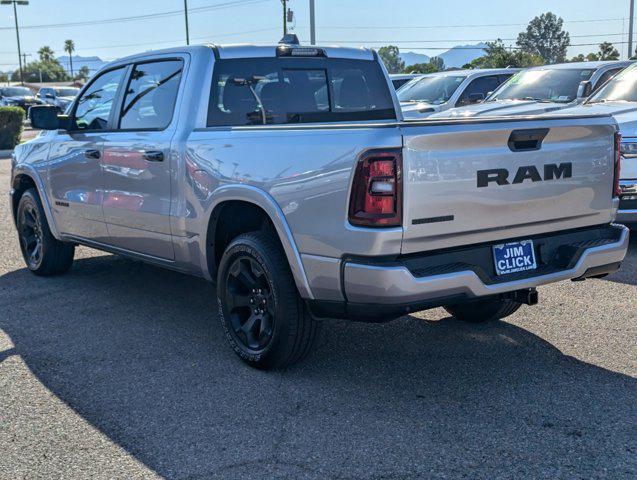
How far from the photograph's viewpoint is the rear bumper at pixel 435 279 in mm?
3926

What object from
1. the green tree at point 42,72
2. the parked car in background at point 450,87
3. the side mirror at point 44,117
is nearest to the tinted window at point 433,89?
the parked car in background at point 450,87

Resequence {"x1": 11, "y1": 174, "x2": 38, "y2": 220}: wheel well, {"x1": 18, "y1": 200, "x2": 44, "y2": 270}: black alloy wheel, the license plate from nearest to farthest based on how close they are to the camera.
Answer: the license plate → {"x1": 18, "y1": 200, "x2": 44, "y2": 270}: black alloy wheel → {"x1": 11, "y1": 174, "x2": 38, "y2": 220}: wheel well

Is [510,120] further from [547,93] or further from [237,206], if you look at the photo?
[547,93]

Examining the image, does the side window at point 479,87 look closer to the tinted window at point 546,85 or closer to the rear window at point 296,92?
the tinted window at point 546,85

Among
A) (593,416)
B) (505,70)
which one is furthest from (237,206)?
(505,70)

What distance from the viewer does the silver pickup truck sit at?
13.0 feet

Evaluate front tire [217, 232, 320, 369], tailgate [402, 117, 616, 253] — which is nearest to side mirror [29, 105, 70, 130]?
front tire [217, 232, 320, 369]

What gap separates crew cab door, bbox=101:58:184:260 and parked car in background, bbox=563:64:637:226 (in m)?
3.98

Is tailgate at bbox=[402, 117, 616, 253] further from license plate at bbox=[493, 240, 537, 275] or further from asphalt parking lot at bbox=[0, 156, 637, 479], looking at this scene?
asphalt parking lot at bbox=[0, 156, 637, 479]

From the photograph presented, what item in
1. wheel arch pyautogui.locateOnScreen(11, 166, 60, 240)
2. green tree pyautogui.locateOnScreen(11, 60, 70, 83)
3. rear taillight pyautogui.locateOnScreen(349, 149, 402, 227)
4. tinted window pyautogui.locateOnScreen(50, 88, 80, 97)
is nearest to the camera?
rear taillight pyautogui.locateOnScreen(349, 149, 402, 227)

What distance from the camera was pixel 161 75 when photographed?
5703 millimetres

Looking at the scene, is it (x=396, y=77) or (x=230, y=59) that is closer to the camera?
(x=230, y=59)

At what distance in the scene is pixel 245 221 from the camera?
5.07 m

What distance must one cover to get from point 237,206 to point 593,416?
236cm
